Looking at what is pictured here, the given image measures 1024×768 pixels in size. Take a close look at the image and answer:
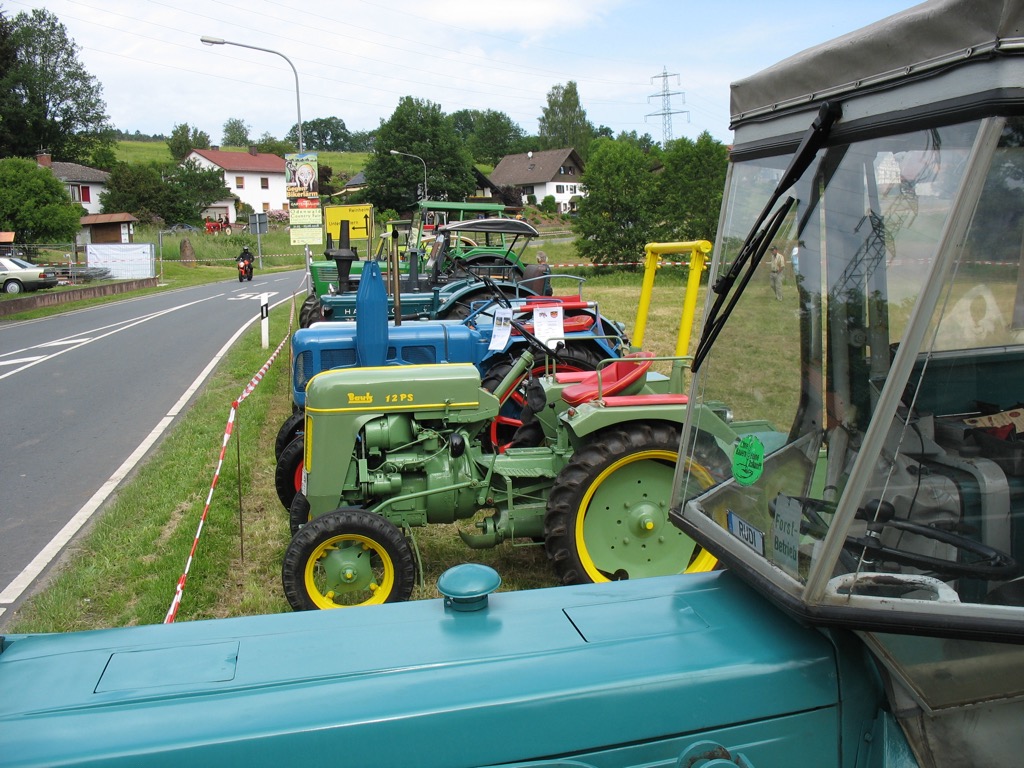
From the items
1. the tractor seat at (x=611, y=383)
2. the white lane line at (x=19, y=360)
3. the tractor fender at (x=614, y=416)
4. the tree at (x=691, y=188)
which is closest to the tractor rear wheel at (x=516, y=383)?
the tractor seat at (x=611, y=383)

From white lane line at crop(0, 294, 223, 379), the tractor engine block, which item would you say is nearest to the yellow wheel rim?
the tractor engine block

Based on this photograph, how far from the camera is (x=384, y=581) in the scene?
14.7 ft

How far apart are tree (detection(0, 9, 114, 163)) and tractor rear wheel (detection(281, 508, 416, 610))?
6651cm

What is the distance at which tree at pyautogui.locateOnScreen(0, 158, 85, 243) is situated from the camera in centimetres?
3484

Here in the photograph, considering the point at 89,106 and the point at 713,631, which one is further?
the point at 89,106

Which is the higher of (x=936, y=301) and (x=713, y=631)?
(x=936, y=301)

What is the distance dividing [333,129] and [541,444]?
12466 cm

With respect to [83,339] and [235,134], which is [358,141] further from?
[83,339]

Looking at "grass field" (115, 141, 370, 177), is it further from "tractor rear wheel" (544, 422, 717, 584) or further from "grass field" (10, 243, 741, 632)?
"tractor rear wheel" (544, 422, 717, 584)

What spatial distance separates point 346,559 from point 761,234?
316 centimetres

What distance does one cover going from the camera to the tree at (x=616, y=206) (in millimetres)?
→ 28266

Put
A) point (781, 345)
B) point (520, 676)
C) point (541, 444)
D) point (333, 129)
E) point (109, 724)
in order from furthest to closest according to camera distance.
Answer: point (333, 129)
point (541, 444)
point (781, 345)
point (520, 676)
point (109, 724)

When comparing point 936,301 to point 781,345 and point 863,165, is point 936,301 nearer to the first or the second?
point 863,165

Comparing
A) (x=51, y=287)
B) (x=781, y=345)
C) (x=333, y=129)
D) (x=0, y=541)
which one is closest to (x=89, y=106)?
(x=51, y=287)
